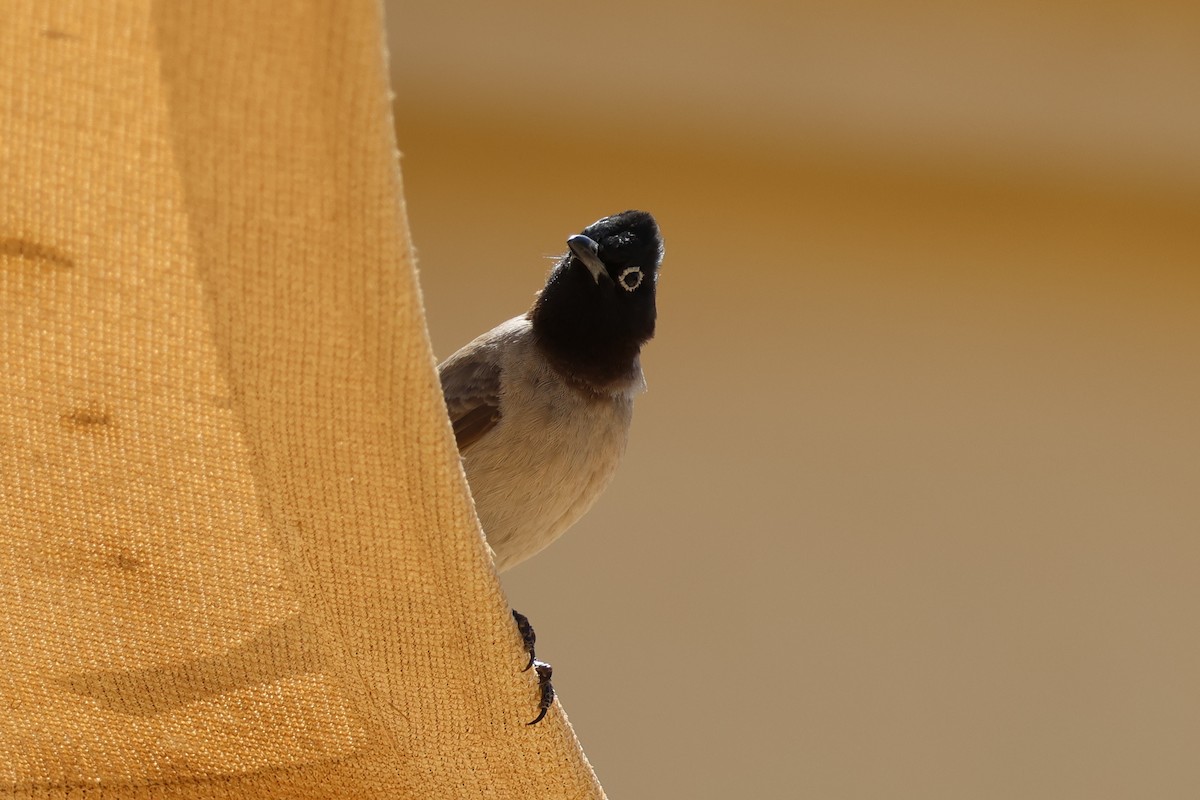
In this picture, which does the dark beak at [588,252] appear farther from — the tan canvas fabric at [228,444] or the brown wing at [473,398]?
the tan canvas fabric at [228,444]

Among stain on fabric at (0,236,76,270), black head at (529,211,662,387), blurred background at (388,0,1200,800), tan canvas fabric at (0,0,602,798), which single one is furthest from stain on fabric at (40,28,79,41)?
blurred background at (388,0,1200,800)

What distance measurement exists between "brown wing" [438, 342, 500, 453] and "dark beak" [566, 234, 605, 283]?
0.28m

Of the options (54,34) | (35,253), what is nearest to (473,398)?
(35,253)

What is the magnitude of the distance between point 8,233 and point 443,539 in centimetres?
51

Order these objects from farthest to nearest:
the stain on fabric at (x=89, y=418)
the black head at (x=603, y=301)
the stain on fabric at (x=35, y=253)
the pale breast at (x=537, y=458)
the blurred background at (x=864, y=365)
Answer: the blurred background at (x=864, y=365) < the black head at (x=603, y=301) < the pale breast at (x=537, y=458) < the stain on fabric at (x=89, y=418) < the stain on fabric at (x=35, y=253)

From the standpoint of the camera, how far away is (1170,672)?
5.32m

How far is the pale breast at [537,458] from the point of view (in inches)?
111

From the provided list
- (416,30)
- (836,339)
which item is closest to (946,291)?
(836,339)

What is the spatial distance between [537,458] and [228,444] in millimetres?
1353

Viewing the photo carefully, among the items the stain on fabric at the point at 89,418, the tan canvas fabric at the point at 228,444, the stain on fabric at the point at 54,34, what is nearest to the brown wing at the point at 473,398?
the tan canvas fabric at the point at 228,444

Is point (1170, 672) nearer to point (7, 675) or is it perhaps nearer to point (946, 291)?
point (946, 291)

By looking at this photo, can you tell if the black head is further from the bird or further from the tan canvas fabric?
the tan canvas fabric

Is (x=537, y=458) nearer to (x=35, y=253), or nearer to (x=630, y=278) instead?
(x=630, y=278)

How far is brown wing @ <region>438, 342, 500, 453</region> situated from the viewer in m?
2.94
